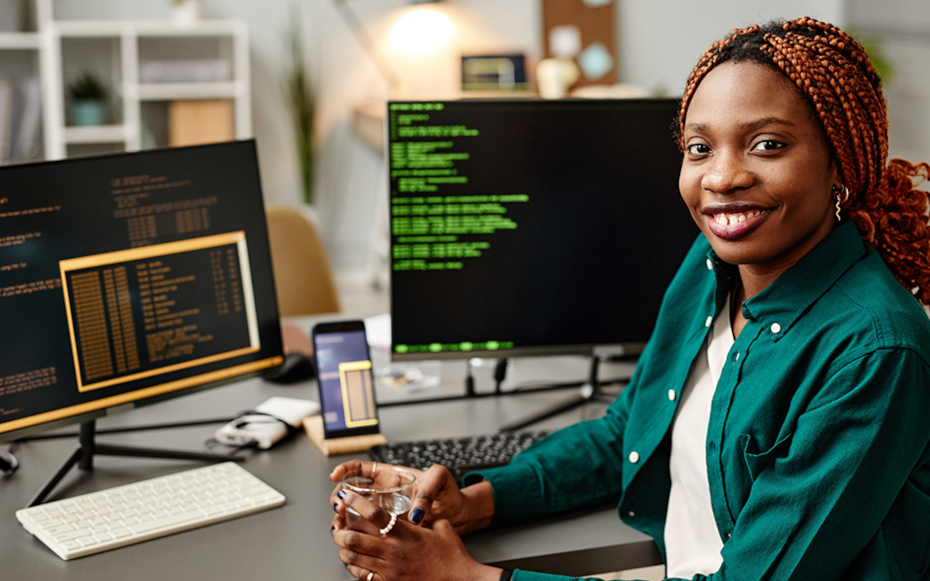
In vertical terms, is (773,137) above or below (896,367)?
above

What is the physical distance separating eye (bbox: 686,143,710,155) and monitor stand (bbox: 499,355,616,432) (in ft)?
2.09

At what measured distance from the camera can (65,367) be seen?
1.25 m

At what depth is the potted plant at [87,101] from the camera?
13.5 feet

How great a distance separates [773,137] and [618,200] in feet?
1.88

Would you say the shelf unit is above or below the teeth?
above

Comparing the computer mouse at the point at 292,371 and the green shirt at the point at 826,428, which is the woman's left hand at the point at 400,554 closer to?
the green shirt at the point at 826,428

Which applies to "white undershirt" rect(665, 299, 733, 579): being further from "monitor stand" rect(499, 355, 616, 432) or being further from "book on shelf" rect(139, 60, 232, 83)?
"book on shelf" rect(139, 60, 232, 83)

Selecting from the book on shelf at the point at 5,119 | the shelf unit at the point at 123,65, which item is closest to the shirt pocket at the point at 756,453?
the shelf unit at the point at 123,65

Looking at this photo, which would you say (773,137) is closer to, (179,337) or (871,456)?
(871,456)

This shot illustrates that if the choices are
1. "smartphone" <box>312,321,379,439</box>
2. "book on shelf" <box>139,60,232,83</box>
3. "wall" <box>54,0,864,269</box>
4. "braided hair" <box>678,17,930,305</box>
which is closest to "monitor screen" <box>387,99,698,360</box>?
"smartphone" <box>312,321,379,439</box>

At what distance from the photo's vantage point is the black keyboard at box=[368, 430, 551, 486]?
1301 mm

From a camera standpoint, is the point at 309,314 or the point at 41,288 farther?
the point at 309,314

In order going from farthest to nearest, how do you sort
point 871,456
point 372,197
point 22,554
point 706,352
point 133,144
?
point 372,197 → point 133,144 → point 706,352 → point 22,554 → point 871,456

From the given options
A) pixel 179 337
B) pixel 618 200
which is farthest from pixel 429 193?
pixel 179 337
